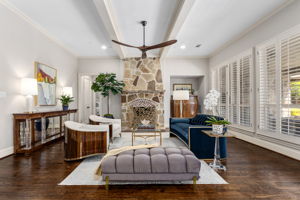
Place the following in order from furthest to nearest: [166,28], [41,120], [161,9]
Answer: [166,28] → [41,120] → [161,9]

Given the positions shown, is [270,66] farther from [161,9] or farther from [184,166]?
[184,166]

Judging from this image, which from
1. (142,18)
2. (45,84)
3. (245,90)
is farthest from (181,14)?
(45,84)

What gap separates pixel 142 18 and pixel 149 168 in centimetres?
320

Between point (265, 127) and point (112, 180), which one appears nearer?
point (112, 180)

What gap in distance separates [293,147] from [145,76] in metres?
5.03

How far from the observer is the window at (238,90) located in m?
4.46

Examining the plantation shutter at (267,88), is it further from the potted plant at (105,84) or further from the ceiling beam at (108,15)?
the potted plant at (105,84)

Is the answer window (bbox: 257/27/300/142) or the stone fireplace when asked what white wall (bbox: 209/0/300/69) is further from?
the stone fireplace

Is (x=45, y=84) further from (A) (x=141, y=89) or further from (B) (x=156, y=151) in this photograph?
(B) (x=156, y=151)

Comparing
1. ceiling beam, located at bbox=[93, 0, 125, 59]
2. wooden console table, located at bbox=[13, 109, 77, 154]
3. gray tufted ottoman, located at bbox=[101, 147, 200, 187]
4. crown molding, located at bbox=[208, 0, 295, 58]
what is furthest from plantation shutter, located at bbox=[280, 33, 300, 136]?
wooden console table, located at bbox=[13, 109, 77, 154]

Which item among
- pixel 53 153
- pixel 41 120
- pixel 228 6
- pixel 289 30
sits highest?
pixel 228 6

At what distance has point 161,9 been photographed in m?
3.39

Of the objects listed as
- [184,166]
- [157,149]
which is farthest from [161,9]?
[184,166]

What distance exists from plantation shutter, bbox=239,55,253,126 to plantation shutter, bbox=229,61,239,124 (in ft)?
0.67
